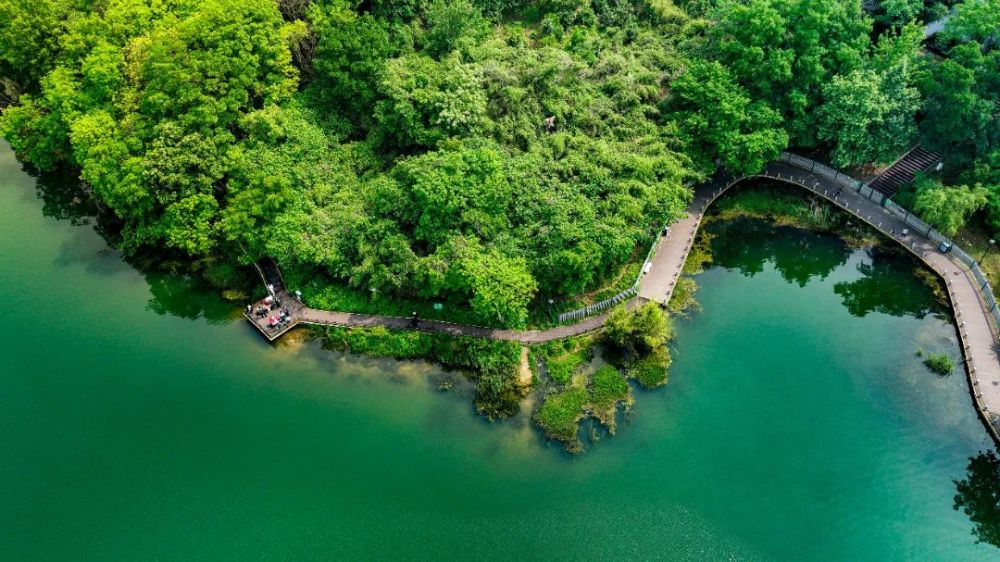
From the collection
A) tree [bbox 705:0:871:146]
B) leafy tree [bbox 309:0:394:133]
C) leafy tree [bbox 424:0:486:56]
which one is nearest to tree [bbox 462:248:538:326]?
leafy tree [bbox 309:0:394:133]

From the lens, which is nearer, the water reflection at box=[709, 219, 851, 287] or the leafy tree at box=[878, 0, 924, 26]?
the water reflection at box=[709, 219, 851, 287]

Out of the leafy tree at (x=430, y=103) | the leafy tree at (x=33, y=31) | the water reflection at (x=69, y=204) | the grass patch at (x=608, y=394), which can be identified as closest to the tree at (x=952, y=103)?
the grass patch at (x=608, y=394)

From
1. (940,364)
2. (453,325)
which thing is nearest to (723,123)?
(940,364)

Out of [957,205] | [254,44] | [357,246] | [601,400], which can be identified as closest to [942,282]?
[957,205]

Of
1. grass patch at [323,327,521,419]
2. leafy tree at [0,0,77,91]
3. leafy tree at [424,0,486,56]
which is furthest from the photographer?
leafy tree at [0,0,77,91]

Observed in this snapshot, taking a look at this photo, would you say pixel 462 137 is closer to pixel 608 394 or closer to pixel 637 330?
pixel 637 330

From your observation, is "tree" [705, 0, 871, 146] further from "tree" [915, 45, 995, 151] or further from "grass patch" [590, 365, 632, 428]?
"grass patch" [590, 365, 632, 428]

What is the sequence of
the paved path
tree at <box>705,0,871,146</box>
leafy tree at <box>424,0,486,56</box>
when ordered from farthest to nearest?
1. leafy tree at <box>424,0,486,56</box>
2. tree at <box>705,0,871,146</box>
3. the paved path
